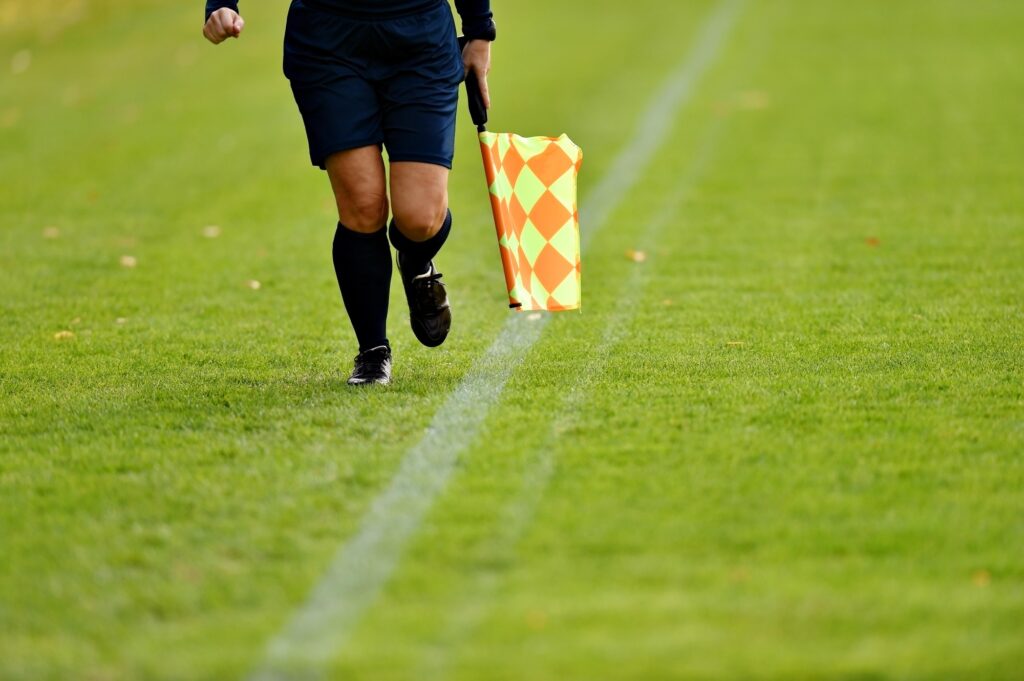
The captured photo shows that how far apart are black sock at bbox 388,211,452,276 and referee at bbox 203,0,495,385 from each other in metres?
0.03

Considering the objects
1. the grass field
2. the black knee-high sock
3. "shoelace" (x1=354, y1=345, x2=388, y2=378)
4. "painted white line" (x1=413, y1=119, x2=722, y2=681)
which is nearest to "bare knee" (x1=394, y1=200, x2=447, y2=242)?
the black knee-high sock

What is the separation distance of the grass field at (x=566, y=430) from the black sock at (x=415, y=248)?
1.25 feet

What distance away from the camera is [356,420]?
481 centimetres

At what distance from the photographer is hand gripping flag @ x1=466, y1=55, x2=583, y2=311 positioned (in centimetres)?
558

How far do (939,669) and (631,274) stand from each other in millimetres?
4658

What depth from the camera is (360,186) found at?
5.20 m

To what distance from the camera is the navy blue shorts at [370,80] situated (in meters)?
5.12

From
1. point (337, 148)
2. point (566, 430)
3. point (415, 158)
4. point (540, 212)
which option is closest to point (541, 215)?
point (540, 212)

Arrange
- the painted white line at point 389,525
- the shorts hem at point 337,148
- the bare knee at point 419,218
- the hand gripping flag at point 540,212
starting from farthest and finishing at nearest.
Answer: the hand gripping flag at point 540,212, the bare knee at point 419,218, the shorts hem at point 337,148, the painted white line at point 389,525

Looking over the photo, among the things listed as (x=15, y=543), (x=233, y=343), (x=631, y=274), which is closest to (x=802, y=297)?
(x=631, y=274)

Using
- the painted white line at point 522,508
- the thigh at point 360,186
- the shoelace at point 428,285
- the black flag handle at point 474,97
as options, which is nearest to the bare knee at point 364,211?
the thigh at point 360,186

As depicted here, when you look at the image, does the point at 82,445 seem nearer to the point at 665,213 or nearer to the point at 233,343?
the point at 233,343

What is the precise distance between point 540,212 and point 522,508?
6.38ft

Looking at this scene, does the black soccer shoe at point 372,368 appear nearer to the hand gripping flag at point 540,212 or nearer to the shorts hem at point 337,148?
the hand gripping flag at point 540,212
